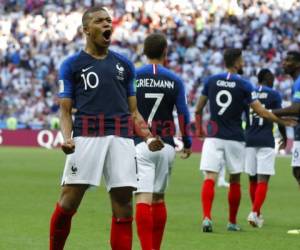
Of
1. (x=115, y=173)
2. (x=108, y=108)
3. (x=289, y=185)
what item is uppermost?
(x=108, y=108)

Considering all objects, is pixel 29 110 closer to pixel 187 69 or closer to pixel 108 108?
pixel 187 69

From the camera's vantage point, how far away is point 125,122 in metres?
8.50

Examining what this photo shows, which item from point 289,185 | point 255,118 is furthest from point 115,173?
point 289,185

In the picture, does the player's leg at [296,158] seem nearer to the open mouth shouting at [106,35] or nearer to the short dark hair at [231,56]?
the short dark hair at [231,56]

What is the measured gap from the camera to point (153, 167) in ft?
33.6

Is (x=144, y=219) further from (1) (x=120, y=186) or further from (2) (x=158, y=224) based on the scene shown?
(1) (x=120, y=186)

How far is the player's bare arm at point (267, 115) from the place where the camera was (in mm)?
12383

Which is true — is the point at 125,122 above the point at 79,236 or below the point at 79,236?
above

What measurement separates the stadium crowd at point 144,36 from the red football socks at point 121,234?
32389mm

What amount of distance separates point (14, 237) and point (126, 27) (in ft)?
109

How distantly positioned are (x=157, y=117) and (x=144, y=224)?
1.24 meters

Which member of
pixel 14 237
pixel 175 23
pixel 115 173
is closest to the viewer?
pixel 115 173

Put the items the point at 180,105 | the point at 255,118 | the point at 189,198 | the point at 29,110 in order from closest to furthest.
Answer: the point at 180,105, the point at 255,118, the point at 189,198, the point at 29,110

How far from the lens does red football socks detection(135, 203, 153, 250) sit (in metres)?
9.66
